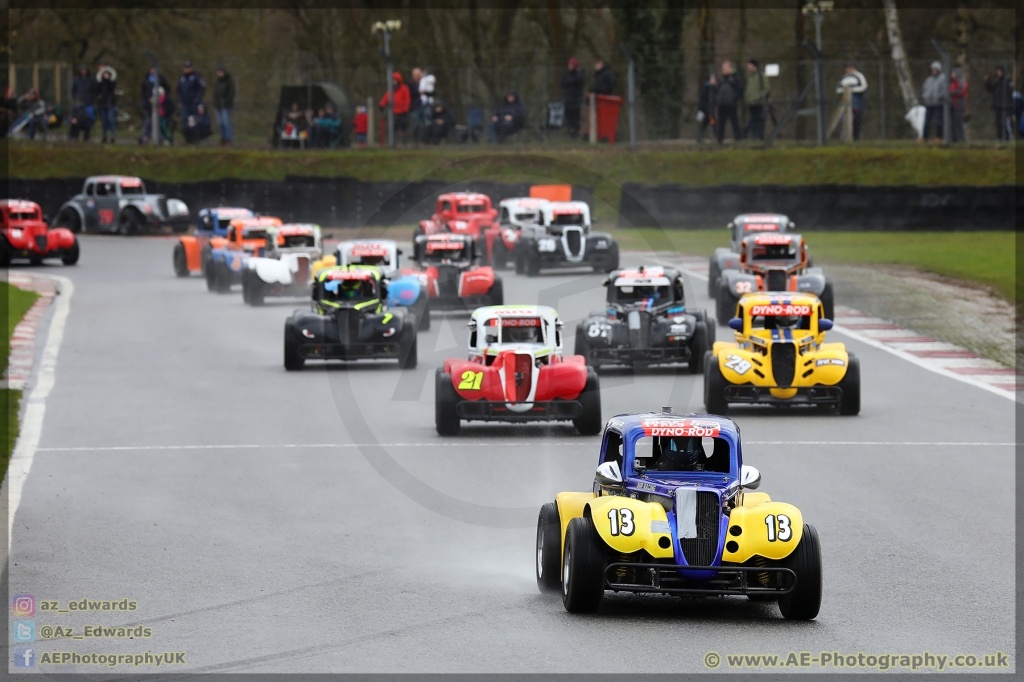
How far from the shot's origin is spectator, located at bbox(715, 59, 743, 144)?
1603 inches

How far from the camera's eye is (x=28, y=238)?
1486 inches

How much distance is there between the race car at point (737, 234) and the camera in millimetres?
28844

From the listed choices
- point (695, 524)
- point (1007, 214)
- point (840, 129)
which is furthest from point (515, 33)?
point (695, 524)

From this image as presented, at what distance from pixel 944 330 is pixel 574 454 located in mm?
11428

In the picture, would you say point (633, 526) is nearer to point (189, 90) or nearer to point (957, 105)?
point (957, 105)

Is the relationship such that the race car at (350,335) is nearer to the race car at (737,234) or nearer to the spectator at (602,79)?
the race car at (737,234)

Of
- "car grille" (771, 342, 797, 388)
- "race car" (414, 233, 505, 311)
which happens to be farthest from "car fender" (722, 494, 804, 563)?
"race car" (414, 233, 505, 311)

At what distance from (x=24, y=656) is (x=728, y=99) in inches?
1355

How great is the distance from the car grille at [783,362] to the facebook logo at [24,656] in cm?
1049

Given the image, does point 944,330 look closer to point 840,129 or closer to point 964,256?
point 964,256

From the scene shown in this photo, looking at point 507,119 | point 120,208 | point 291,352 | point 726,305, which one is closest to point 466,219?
point 507,119

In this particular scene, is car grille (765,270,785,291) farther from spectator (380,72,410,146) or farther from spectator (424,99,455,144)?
spectator (424,99,455,144)

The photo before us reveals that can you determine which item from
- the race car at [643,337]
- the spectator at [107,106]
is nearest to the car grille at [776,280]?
the race car at [643,337]

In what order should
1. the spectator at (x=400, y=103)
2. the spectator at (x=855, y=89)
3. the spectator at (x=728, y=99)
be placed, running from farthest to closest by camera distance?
the spectator at (x=400, y=103) → the spectator at (x=855, y=89) → the spectator at (x=728, y=99)
